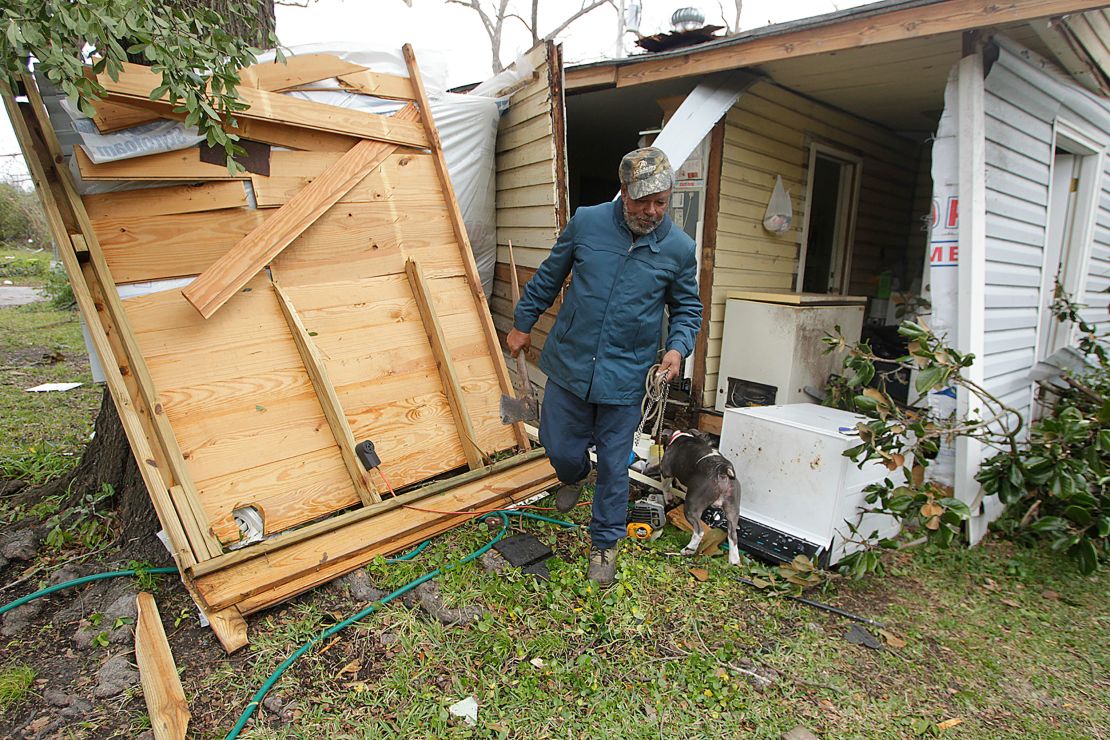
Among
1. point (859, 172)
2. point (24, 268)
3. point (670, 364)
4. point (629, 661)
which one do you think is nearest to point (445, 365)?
point (670, 364)

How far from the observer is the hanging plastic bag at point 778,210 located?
5348 mm

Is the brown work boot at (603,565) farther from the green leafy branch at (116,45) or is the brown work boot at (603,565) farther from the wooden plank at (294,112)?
the wooden plank at (294,112)

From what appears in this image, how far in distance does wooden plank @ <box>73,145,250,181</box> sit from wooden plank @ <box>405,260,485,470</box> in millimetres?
1047

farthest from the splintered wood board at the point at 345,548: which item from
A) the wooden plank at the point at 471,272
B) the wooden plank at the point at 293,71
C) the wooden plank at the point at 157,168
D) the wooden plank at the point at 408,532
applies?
the wooden plank at the point at 293,71

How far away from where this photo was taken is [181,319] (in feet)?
9.20

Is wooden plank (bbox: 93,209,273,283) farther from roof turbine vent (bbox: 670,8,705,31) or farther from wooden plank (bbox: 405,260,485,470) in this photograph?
roof turbine vent (bbox: 670,8,705,31)

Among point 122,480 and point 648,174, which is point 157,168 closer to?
point 122,480

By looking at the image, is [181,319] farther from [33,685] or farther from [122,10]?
[33,685]

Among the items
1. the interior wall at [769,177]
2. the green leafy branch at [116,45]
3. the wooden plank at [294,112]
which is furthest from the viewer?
the interior wall at [769,177]

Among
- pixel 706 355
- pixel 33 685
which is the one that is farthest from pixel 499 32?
pixel 33 685

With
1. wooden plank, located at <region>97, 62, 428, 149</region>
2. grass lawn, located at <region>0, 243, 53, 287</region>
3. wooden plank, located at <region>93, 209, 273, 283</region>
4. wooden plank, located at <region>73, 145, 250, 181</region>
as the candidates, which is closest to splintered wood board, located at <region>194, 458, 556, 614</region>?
wooden plank, located at <region>93, 209, 273, 283</region>

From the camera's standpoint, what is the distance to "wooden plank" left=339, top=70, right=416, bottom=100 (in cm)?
345

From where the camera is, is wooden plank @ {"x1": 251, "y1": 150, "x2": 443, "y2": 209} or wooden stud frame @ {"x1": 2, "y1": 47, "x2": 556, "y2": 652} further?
wooden plank @ {"x1": 251, "y1": 150, "x2": 443, "y2": 209}

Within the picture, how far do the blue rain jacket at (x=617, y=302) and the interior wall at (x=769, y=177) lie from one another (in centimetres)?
236
